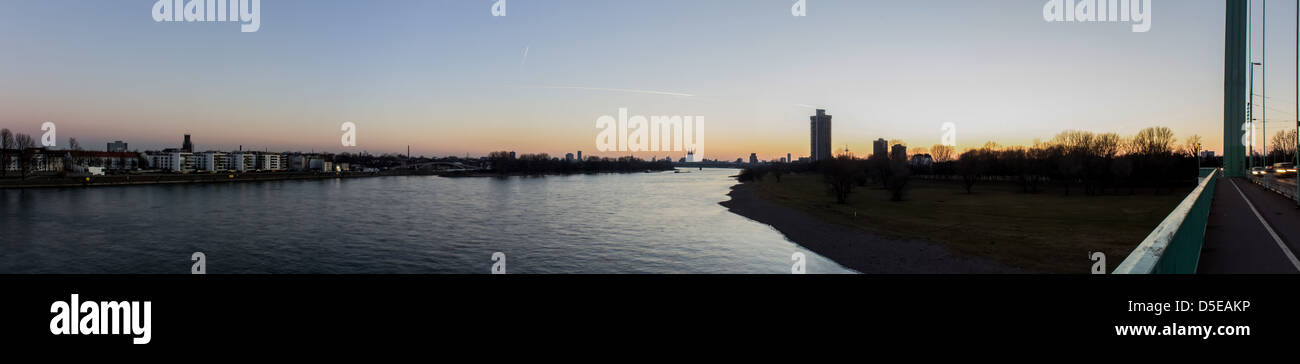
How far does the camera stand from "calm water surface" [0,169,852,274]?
22.0 meters

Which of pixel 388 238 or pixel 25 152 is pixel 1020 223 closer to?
pixel 388 238

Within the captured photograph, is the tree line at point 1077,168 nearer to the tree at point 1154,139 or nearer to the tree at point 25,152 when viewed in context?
the tree at point 1154,139

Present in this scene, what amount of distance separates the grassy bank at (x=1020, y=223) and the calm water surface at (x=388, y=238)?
5.58 m

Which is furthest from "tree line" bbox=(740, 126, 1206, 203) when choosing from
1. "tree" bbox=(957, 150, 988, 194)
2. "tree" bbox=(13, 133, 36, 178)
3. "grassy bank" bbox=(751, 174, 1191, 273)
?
"tree" bbox=(13, 133, 36, 178)

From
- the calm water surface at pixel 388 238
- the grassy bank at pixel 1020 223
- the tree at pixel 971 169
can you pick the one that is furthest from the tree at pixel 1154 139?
the calm water surface at pixel 388 238

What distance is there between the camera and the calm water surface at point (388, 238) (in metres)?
22.0

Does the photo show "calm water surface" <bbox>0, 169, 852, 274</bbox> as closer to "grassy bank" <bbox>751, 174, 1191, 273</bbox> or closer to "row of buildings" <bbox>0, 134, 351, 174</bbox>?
"grassy bank" <bbox>751, 174, 1191, 273</bbox>

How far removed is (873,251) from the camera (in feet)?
75.9

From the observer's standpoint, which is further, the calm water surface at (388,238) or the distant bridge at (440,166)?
the distant bridge at (440,166)

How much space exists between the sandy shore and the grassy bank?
0.88 m

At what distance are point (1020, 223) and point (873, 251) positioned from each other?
1072 centimetres
